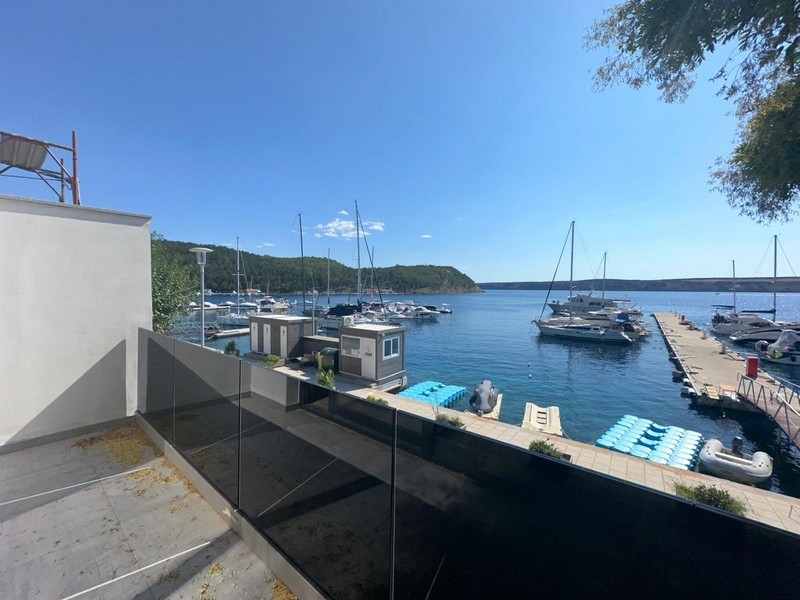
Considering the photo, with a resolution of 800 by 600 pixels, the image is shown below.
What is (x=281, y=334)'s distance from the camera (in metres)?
17.5

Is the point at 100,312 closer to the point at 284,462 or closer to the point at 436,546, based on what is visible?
the point at 284,462

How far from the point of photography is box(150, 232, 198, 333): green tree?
11523 millimetres

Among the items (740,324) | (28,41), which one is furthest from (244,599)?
(740,324)

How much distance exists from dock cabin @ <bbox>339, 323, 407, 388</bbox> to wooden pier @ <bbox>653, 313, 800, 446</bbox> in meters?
12.9

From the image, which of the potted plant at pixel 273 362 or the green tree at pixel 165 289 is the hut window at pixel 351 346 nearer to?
Answer: the potted plant at pixel 273 362

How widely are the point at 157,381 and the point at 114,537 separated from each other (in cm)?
246

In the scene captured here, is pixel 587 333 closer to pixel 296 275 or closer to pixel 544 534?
pixel 544 534

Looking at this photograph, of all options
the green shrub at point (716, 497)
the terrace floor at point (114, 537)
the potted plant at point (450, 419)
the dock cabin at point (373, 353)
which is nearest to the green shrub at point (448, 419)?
the potted plant at point (450, 419)

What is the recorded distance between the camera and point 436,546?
79.1 inches

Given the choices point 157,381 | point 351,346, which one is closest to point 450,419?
point 351,346

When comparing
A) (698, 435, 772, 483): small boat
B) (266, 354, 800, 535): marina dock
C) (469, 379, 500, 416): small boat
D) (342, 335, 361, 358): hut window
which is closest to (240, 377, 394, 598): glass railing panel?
(266, 354, 800, 535): marina dock

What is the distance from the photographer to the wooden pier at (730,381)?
40.9ft

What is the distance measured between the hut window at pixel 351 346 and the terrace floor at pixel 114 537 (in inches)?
377

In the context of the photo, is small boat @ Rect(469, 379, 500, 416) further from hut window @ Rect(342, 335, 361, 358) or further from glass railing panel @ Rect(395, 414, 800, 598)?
glass railing panel @ Rect(395, 414, 800, 598)
